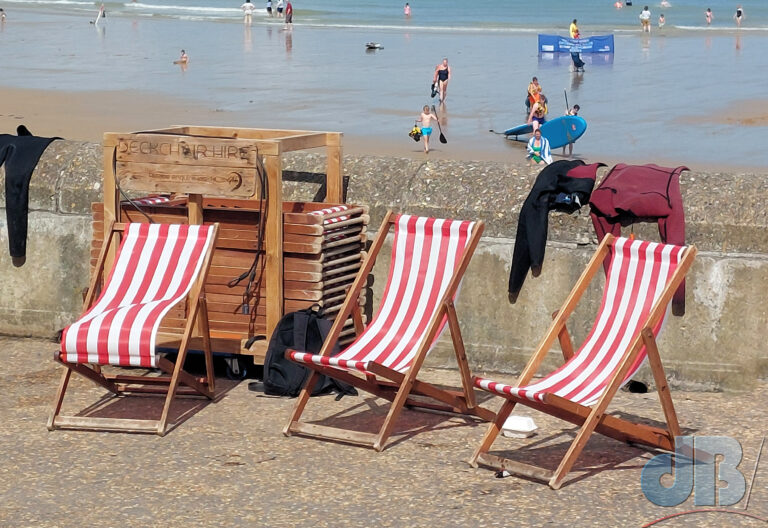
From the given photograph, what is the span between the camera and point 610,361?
5.71 metres

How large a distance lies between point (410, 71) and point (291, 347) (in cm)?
2855

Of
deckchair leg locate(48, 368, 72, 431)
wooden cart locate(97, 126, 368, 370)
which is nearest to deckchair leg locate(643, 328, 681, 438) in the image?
wooden cart locate(97, 126, 368, 370)

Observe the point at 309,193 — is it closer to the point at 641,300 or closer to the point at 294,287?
the point at 294,287

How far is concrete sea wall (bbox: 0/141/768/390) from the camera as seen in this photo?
21.5ft

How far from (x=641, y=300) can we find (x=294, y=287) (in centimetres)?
198

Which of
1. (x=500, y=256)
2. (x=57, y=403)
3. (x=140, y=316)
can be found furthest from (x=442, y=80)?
(x=57, y=403)

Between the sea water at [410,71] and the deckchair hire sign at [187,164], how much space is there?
1509 cm

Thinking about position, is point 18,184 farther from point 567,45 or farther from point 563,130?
point 567,45

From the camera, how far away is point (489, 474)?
5379 millimetres

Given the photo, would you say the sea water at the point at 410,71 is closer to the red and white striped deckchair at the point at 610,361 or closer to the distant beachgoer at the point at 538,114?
the distant beachgoer at the point at 538,114

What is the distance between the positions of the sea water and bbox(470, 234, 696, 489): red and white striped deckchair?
15.1 meters

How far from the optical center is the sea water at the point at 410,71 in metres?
23.8

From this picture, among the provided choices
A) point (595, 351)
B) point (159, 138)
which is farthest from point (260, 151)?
point (595, 351)

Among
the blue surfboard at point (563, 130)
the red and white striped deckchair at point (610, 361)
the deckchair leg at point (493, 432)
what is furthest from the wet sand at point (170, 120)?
the deckchair leg at point (493, 432)
